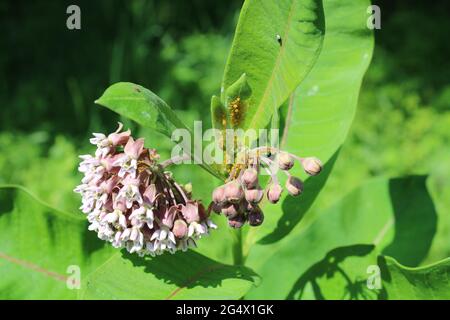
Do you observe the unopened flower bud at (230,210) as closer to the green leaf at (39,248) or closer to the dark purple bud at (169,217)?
the dark purple bud at (169,217)

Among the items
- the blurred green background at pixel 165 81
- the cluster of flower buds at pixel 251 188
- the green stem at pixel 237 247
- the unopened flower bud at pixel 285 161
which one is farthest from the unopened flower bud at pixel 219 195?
the blurred green background at pixel 165 81

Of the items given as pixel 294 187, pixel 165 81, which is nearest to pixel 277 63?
pixel 294 187

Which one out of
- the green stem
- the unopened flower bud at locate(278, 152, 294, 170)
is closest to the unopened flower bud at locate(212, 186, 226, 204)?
the unopened flower bud at locate(278, 152, 294, 170)

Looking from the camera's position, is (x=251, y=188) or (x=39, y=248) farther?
(x=39, y=248)

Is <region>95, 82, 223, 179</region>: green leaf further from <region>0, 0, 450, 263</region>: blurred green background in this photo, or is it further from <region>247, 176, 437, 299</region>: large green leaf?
<region>0, 0, 450, 263</region>: blurred green background

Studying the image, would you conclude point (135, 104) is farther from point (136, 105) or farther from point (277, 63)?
point (277, 63)
